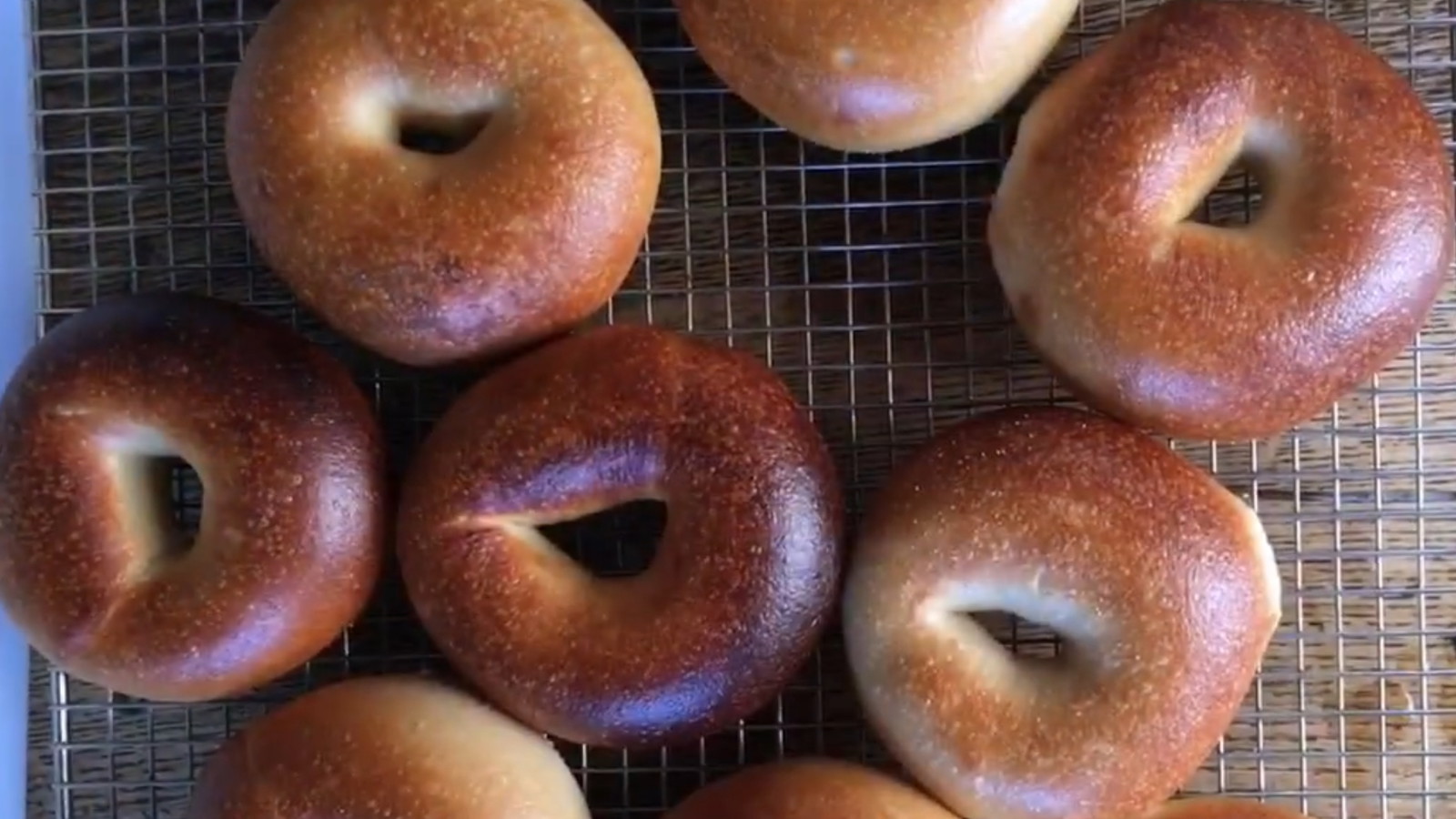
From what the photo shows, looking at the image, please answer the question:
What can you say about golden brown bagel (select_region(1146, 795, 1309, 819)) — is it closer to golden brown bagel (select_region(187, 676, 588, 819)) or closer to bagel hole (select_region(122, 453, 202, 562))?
golden brown bagel (select_region(187, 676, 588, 819))

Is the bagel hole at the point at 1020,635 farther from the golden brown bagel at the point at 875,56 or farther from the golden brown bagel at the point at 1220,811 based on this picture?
the golden brown bagel at the point at 875,56

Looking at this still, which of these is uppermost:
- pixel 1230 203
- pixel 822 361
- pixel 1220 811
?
pixel 1230 203

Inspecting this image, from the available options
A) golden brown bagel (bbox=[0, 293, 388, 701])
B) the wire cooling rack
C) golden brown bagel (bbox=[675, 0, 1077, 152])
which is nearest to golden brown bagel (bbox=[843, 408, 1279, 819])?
the wire cooling rack

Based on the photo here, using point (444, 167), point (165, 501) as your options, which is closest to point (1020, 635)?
point (444, 167)

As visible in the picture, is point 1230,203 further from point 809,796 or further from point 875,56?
point 809,796

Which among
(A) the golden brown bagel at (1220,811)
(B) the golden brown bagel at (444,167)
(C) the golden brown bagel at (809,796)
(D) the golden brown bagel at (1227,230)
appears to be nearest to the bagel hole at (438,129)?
(B) the golden brown bagel at (444,167)

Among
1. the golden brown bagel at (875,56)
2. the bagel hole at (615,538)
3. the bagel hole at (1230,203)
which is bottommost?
the bagel hole at (615,538)

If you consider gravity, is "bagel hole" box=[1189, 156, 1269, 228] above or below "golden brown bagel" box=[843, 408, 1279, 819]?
above
